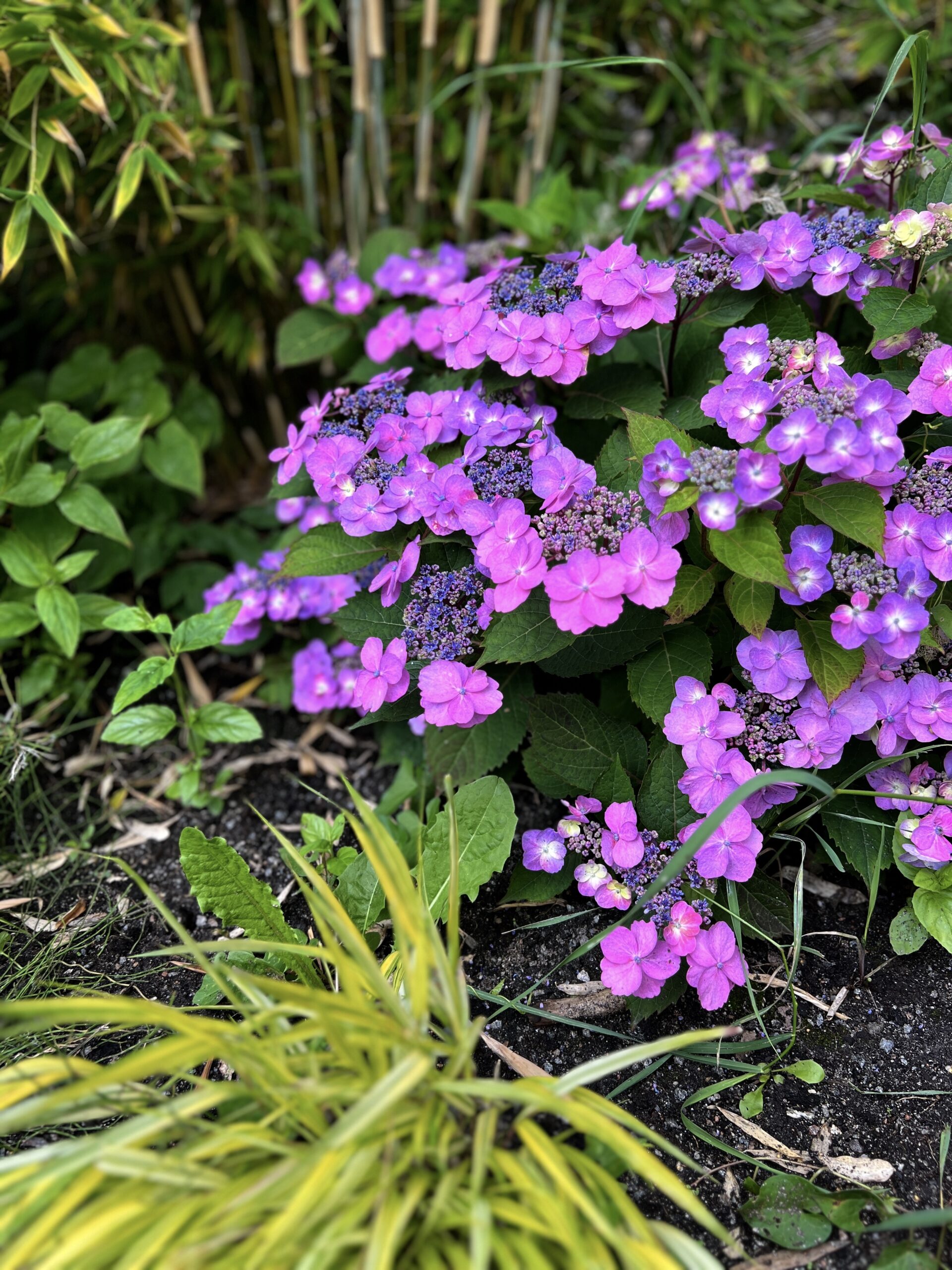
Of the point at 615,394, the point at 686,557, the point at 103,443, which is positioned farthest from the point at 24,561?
the point at 686,557

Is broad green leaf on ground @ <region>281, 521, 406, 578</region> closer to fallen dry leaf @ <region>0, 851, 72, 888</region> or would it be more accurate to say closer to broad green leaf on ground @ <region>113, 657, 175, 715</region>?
broad green leaf on ground @ <region>113, 657, 175, 715</region>

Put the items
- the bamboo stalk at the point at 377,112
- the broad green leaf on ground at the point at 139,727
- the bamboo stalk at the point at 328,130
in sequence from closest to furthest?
the broad green leaf on ground at the point at 139,727
the bamboo stalk at the point at 377,112
the bamboo stalk at the point at 328,130

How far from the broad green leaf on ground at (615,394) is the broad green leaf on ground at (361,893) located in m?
0.86

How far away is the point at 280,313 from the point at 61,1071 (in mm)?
2319

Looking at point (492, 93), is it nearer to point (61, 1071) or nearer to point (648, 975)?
point (648, 975)

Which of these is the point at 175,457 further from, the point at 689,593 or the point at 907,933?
the point at 907,933

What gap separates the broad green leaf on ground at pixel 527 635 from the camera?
4.39ft

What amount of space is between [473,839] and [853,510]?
75cm

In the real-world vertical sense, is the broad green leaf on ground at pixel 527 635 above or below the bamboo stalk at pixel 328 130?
below

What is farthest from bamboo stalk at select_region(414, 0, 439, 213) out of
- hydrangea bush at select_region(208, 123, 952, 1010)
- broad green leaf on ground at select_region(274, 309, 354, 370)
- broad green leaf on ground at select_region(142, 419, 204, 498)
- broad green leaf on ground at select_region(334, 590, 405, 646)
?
broad green leaf on ground at select_region(334, 590, 405, 646)

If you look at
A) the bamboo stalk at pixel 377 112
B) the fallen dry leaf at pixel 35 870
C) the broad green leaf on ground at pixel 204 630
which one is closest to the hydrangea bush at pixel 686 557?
the broad green leaf on ground at pixel 204 630

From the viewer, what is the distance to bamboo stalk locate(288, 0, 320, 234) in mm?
2344

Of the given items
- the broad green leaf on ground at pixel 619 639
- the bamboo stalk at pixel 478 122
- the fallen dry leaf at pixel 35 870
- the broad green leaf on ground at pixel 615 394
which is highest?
the bamboo stalk at pixel 478 122

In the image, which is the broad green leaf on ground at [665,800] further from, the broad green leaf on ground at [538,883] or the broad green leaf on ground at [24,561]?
the broad green leaf on ground at [24,561]
